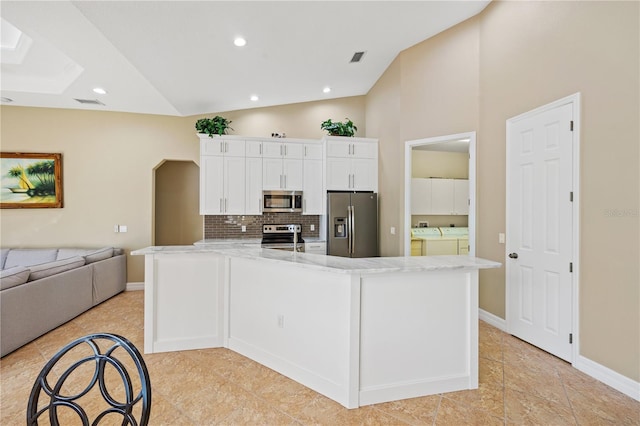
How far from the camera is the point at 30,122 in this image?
4.89 metres

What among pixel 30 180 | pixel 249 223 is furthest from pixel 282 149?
pixel 30 180

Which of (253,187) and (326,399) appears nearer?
(326,399)

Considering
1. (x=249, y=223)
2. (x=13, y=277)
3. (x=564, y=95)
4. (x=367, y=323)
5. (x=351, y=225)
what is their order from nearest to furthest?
(x=367, y=323) → (x=564, y=95) → (x=13, y=277) → (x=351, y=225) → (x=249, y=223)

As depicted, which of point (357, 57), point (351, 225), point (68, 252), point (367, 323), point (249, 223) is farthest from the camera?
point (249, 223)

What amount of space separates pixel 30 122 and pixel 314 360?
5.91 meters

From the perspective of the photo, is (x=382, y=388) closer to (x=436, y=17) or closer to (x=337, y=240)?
(x=337, y=240)

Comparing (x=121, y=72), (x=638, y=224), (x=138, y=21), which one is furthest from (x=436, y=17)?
(x=121, y=72)

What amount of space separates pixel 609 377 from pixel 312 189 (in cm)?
406

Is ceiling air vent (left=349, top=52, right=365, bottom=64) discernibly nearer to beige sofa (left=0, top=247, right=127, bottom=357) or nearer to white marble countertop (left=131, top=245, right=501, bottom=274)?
white marble countertop (left=131, top=245, right=501, bottom=274)

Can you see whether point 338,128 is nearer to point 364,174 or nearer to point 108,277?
point 364,174

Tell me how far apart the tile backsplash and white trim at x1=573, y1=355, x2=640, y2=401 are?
12.6 ft

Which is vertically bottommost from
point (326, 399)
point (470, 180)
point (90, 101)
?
point (326, 399)

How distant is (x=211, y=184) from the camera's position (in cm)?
479

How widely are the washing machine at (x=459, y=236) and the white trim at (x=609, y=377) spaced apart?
11.0ft
